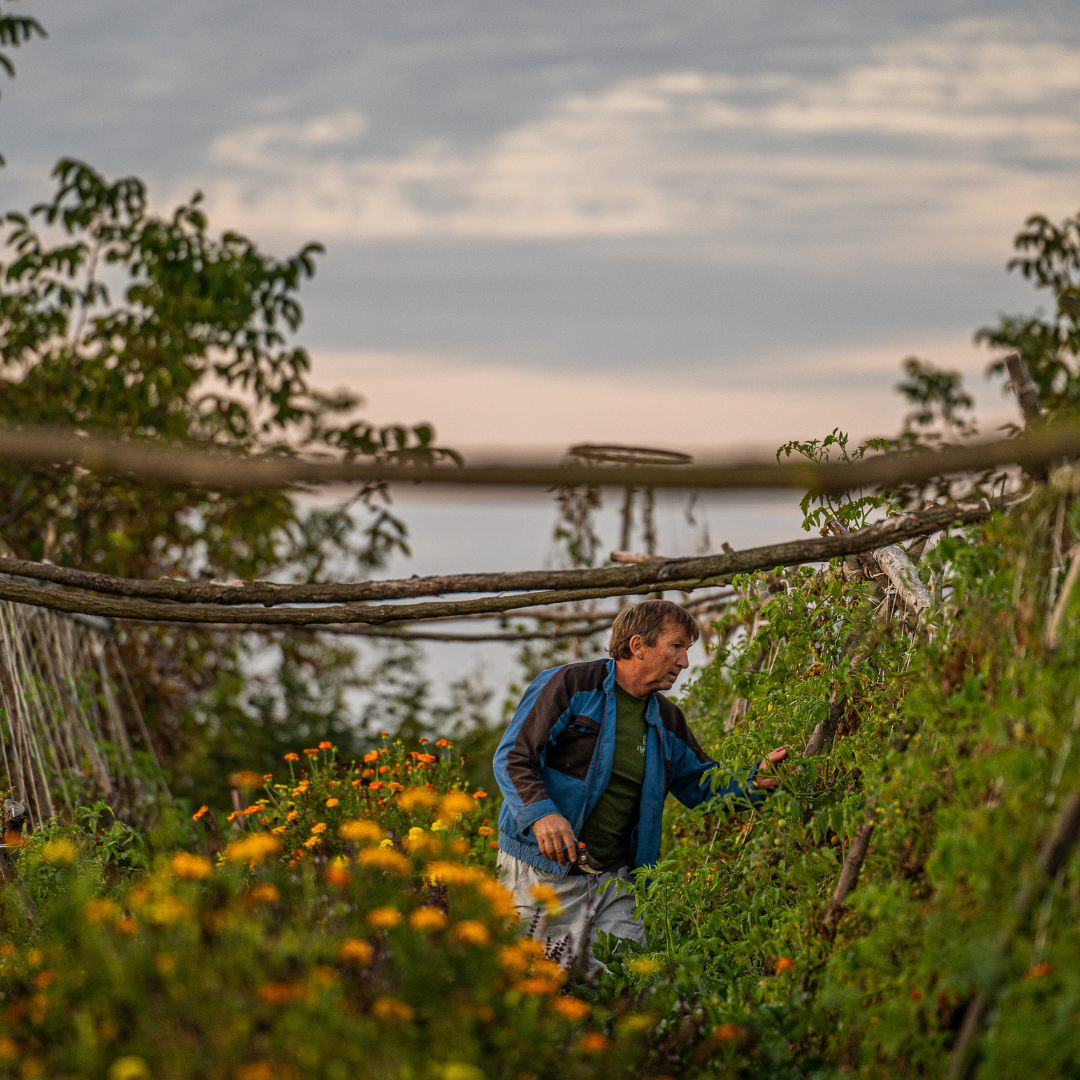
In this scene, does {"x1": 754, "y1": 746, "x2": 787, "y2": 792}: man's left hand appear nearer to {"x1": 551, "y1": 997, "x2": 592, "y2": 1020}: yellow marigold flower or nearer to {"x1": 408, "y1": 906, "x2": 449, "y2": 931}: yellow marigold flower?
{"x1": 551, "y1": 997, "x2": 592, "y2": 1020}: yellow marigold flower

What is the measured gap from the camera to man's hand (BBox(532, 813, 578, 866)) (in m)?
3.42

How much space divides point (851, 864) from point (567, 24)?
638 cm

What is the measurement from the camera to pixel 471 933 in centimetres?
200

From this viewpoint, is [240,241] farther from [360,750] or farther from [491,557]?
[360,750]

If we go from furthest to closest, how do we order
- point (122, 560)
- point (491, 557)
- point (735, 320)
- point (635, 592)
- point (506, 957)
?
point (122, 560) < point (735, 320) < point (491, 557) < point (635, 592) < point (506, 957)

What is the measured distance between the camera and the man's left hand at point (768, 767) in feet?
11.5

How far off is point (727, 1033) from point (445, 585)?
1268mm

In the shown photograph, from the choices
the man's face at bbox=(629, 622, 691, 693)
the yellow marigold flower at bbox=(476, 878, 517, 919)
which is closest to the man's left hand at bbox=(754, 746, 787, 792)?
the man's face at bbox=(629, 622, 691, 693)

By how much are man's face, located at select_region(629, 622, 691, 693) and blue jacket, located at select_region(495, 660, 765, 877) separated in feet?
0.37

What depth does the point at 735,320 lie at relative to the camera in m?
7.21

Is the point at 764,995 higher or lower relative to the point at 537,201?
lower

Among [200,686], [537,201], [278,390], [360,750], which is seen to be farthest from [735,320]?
[200,686]

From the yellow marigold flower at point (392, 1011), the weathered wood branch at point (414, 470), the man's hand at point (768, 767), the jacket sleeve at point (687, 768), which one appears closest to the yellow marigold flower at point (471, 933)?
the yellow marigold flower at point (392, 1011)

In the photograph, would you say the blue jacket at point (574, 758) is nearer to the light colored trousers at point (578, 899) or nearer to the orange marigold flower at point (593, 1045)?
the light colored trousers at point (578, 899)
